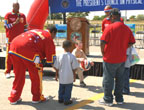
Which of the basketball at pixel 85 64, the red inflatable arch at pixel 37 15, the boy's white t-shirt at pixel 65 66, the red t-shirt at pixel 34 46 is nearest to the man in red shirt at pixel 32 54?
the red t-shirt at pixel 34 46

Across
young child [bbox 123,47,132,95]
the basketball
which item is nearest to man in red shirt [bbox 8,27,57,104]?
the basketball

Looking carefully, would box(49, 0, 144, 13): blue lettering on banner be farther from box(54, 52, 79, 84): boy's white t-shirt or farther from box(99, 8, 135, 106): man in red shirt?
box(54, 52, 79, 84): boy's white t-shirt

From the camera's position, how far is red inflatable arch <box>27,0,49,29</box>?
9.70m

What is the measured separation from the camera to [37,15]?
31.9ft

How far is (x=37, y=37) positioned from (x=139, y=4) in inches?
245

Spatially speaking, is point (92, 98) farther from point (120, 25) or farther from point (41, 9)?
point (41, 9)

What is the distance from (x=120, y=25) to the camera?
4.14m

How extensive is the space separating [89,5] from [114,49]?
6.01 m

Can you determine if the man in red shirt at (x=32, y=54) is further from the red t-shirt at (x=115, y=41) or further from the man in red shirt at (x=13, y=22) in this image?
the man in red shirt at (x=13, y=22)

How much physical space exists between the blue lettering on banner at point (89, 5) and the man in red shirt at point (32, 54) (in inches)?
224

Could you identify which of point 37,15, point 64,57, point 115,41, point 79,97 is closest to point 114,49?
point 115,41

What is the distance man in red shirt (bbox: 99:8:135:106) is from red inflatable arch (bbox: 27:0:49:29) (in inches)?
233

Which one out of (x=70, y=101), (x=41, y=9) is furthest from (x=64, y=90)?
(x=41, y=9)

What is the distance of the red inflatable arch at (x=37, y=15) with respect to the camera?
9695mm
